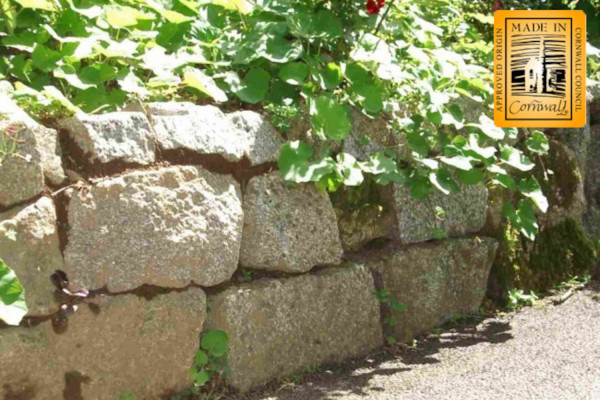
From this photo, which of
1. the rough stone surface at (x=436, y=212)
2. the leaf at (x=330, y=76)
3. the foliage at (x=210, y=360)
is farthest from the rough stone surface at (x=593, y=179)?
the foliage at (x=210, y=360)

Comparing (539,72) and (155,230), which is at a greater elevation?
(539,72)

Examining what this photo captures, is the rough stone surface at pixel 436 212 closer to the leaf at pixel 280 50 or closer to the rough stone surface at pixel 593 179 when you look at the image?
the leaf at pixel 280 50

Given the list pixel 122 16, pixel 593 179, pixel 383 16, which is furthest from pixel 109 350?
pixel 593 179

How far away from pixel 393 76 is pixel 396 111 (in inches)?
6.9

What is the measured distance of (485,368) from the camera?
123 inches

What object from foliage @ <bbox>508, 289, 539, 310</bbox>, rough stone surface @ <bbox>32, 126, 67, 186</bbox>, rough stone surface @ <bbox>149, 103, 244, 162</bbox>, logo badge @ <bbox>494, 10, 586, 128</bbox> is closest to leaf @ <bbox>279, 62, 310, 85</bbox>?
rough stone surface @ <bbox>149, 103, 244, 162</bbox>

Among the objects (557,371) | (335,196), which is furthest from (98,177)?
(557,371)

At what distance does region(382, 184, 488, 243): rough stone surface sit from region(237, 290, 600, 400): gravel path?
380mm

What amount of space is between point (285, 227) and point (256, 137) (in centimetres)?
30

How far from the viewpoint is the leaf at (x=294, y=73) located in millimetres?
3098

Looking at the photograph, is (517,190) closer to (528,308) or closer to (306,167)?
(528,308)

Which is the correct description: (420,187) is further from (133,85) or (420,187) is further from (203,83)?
(133,85)

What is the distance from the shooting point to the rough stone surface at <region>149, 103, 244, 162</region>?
2801 mm

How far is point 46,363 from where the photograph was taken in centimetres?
253
